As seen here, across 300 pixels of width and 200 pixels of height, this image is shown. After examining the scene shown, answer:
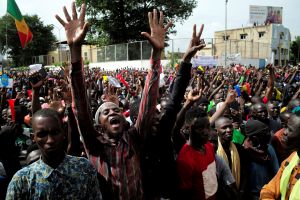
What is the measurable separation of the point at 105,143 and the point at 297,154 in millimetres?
1309

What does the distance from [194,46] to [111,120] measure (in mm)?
952

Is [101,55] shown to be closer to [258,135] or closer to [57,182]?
[258,135]

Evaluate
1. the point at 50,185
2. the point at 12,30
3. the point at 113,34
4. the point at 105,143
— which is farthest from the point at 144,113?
the point at 12,30

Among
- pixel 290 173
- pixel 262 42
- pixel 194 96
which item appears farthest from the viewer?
pixel 262 42

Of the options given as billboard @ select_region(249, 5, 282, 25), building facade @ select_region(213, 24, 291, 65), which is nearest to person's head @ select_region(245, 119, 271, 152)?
building facade @ select_region(213, 24, 291, 65)

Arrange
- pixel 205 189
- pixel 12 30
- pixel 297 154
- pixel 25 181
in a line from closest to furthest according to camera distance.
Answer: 1. pixel 25 181
2. pixel 297 154
3. pixel 205 189
4. pixel 12 30

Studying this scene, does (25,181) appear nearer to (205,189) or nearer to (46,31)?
(205,189)

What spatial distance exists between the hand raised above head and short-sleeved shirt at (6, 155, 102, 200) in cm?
74

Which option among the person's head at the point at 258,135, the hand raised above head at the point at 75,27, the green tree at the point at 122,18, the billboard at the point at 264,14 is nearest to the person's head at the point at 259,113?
the person's head at the point at 258,135

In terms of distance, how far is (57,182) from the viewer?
5.80 ft

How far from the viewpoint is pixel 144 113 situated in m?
2.20

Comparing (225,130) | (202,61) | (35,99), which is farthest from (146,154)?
(202,61)

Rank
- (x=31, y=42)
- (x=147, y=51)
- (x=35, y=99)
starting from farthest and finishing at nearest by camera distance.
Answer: (x=31, y=42)
(x=147, y=51)
(x=35, y=99)

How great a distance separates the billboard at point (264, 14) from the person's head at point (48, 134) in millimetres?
57258
